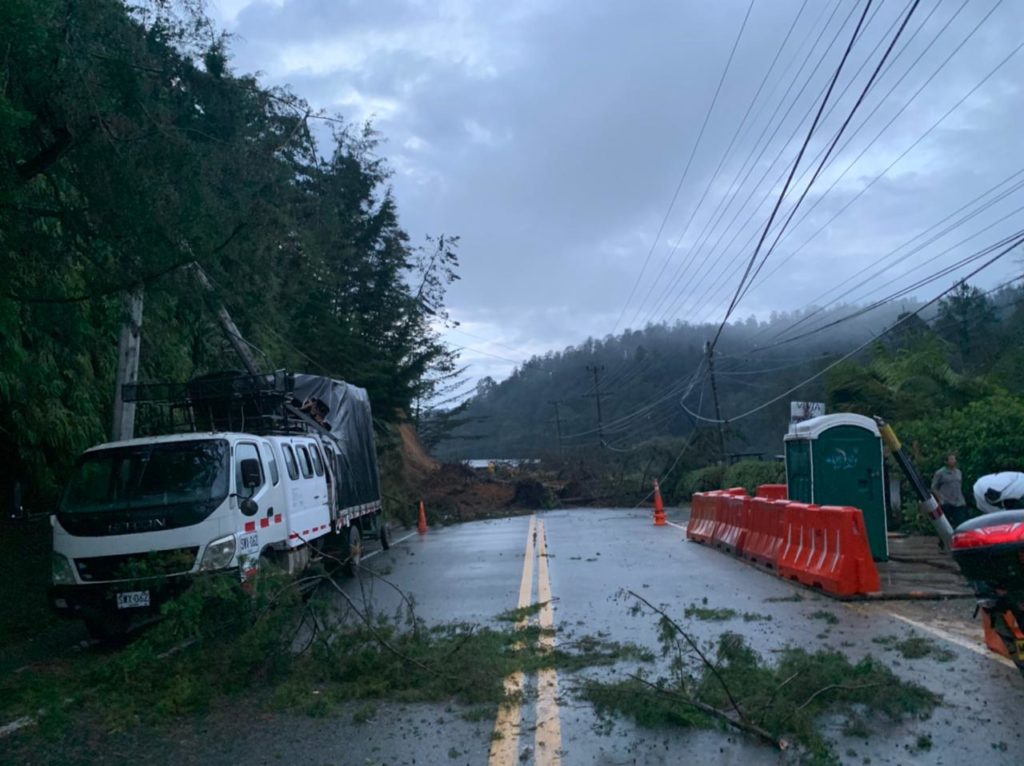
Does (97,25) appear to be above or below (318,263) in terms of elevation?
above

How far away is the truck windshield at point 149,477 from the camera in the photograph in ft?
34.6

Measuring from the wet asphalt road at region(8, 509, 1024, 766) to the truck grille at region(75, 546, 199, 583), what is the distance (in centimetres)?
197

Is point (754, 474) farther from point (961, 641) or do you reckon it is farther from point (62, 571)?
point (62, 571)

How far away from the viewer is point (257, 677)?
7.97 metres

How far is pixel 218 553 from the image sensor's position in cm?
1026

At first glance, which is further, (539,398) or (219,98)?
(539,398)

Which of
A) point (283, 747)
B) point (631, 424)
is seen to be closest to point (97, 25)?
point (283, 747)

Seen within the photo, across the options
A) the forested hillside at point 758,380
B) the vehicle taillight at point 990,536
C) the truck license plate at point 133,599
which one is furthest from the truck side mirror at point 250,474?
the forested hillside at point 758,380

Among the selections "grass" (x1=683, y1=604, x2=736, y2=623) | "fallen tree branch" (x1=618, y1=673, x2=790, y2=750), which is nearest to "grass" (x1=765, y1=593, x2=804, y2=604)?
"grass" (x1=683, y1=604, x2=736, y2=623)

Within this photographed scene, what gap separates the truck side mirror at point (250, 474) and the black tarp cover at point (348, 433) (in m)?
4.80

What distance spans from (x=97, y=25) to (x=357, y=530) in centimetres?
1089

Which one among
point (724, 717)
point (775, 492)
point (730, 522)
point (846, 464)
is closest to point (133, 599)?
point (724, 717)

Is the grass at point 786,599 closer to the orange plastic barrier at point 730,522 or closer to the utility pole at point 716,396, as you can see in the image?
the orange plastic barrier at point 730,522

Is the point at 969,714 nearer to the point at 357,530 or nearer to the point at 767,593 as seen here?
the point at 767,593
